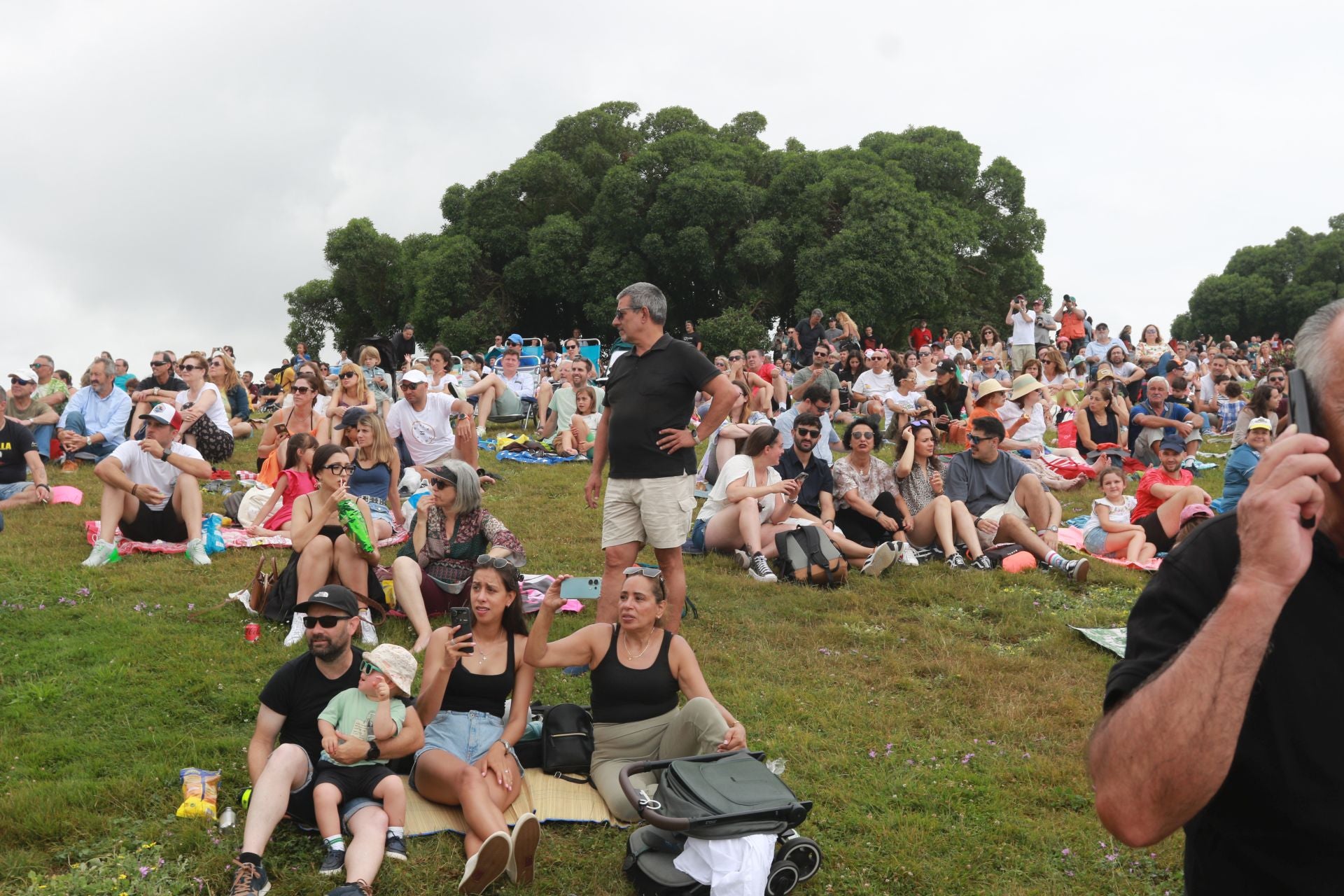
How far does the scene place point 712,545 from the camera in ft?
33.0

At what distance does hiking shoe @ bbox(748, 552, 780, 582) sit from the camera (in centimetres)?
927

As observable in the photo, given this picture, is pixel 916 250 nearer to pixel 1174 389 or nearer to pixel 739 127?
pixel 739 127

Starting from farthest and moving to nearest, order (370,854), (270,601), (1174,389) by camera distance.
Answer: (1174,389) → (270,601) → (370,854)

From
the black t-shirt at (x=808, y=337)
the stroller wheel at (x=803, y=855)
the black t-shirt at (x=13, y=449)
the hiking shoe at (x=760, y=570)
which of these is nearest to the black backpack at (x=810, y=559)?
the hiking shoe at (x=760, y=570)

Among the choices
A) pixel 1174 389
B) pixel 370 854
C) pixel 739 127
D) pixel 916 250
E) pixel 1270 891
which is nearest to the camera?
pixel 1270 891

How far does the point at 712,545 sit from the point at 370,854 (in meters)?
5.75

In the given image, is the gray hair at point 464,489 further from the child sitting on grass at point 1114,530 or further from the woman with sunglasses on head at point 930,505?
the child sitting on grass at point 1114,530

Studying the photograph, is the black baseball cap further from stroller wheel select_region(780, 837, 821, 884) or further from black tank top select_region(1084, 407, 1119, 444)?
black tank top select_region(1084, 407, 1119, 444)

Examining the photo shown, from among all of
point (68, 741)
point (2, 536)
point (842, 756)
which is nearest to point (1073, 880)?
point (842, 756)

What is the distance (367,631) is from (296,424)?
524 cm

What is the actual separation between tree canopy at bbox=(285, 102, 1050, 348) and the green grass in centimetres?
2142

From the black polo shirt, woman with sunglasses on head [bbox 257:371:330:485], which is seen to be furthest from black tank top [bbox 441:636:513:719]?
woman with sunglasses on head [bbox 257:371:330:485]

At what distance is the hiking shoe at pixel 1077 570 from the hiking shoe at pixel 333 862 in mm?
6819

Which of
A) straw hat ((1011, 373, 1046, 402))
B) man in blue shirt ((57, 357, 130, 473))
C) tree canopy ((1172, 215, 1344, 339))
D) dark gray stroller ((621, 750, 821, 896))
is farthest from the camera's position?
tree canopy ((1172, 215, 1344, 339))
